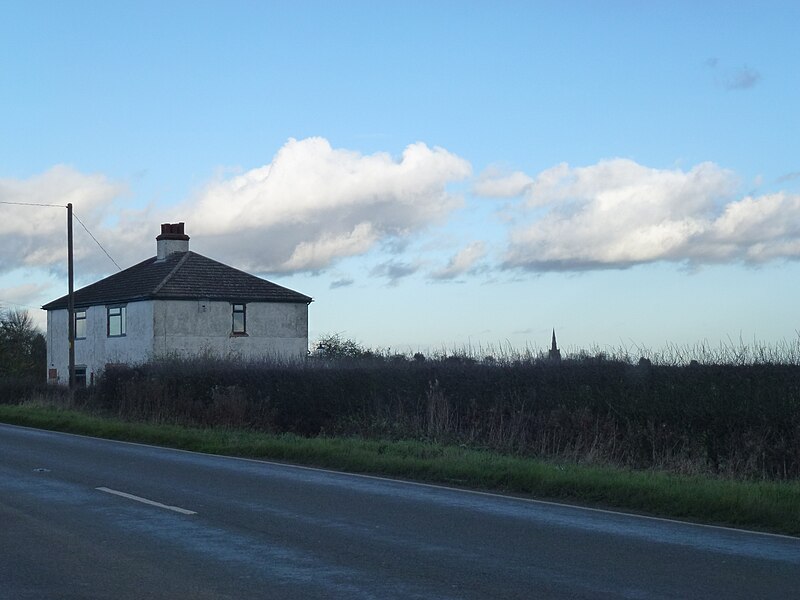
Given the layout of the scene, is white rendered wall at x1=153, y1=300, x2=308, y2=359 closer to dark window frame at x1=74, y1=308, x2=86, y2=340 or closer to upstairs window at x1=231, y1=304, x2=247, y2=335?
upstairs window at x1=231, y1=304, x2=247, y2=335

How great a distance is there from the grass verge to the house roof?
2767 cm

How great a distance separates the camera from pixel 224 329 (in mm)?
52344

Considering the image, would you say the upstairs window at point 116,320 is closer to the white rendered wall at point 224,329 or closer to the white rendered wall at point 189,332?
the white rendered wall at point 189,332

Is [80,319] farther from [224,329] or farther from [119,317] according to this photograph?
[224,329]

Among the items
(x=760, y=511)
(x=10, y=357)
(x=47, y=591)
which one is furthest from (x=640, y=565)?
(x=10, y=357)

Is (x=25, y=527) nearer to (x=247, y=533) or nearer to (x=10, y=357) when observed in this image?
(x=247, y=533)

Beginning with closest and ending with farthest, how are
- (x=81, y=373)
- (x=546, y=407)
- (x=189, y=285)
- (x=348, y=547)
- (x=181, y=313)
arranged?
1. (x=348, y=547)
2. (x=546, y=407)
3. (x=181, y=313)
4. (x=189, y=285)
5. (x=81, y=373)

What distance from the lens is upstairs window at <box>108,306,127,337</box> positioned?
5344cm

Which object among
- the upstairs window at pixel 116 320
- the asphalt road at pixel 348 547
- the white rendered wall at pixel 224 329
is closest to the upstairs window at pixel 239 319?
the white rendered wall at pixel 224 329

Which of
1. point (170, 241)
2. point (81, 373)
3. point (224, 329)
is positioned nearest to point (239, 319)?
point (224, 329)

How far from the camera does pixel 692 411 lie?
18688 millimetres

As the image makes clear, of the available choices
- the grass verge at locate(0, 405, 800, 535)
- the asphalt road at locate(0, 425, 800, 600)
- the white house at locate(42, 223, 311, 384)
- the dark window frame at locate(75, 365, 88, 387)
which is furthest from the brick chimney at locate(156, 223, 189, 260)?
the asphalt road at locate(0, 425, 800, 600)

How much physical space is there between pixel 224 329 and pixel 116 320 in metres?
6.02

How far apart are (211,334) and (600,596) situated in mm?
45531
